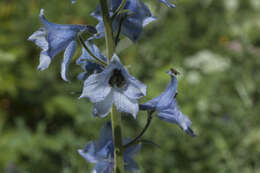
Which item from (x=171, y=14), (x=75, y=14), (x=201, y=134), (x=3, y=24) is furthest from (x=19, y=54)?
(x=171, y=14)

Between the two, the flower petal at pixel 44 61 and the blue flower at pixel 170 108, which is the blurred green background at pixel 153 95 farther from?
the flower petal at pixel 44 61

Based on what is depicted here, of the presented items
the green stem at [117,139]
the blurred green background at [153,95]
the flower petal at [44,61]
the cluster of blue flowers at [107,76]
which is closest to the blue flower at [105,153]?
the cluster of blue flowers at [107,76]

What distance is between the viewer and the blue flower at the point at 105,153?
1796 mm

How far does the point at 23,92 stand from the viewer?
4344 mm

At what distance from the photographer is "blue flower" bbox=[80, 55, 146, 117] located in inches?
56.8

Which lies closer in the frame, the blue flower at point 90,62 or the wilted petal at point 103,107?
the wilted petal at point 103,107

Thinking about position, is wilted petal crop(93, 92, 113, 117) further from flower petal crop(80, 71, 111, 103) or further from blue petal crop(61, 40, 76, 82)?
blue petal crop(61, 40, 76, 82)

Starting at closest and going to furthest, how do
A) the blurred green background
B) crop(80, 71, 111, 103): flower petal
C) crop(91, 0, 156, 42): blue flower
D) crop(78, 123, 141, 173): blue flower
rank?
crop(80, 71, 111, 103): flower petal, crop(91, 0, 156, 42): blue flower, crop(78, 123, 141, 173): blue flower, the blurred green background

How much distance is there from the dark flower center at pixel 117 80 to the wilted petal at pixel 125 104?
→ 0.04 metres

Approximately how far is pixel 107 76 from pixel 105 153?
473mm

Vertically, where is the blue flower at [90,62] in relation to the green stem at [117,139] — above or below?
above

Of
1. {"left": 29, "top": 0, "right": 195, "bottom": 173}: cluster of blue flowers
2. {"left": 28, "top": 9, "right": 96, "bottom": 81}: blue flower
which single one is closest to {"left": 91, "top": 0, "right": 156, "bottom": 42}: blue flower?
{"left": 29, "top": 0, "right": 195, "bottom": 173}: cluster of blue flowers

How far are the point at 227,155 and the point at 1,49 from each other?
2.61 m

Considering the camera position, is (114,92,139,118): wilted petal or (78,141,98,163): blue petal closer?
(114,92,139,118): wilted petal
